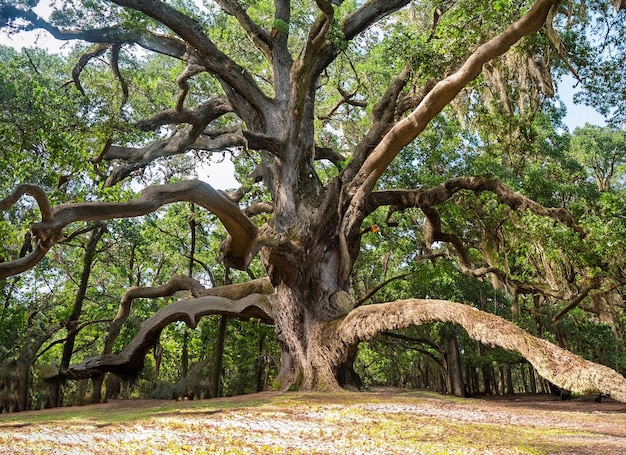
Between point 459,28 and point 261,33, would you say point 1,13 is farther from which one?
point 459,28

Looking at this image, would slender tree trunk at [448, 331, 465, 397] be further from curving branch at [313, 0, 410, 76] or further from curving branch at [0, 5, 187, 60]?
curving branch at [0, 5, 187, 60]

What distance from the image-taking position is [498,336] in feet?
20.5

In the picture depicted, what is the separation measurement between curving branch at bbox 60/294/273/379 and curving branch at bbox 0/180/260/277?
2.87 metres

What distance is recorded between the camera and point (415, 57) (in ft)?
27.7

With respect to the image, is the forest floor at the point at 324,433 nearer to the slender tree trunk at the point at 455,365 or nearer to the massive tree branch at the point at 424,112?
the massive tree branch at the point at 424,112

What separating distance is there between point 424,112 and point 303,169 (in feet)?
13.1

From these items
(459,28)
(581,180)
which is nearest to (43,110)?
(459,28)

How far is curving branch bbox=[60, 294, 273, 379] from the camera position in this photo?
1117cm

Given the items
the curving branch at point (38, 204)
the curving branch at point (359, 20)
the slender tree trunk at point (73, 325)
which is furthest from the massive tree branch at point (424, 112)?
the slender tree trunk at point (73, 325)

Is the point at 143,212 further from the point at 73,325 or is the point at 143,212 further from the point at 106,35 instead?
the point at 73,325

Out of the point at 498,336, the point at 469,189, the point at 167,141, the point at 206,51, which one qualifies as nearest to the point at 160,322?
the point at 167,141

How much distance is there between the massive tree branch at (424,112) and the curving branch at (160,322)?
255 cm

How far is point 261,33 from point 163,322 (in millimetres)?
7568

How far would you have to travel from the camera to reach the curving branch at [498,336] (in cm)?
514
